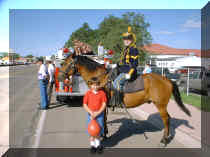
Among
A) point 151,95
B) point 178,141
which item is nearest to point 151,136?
point 178,141

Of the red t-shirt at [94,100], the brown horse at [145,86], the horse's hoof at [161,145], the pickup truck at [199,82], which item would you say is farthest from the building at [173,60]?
the red t-shirt at [94,100]

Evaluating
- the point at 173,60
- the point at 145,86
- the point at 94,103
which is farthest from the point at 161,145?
the point at 173,60

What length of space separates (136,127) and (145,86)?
2.00 m

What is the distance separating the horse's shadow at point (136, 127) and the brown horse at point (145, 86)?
89 centimetres

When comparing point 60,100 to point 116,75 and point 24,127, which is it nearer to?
point 24,127

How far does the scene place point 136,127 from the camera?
292 inches

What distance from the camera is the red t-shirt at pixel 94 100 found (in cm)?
512

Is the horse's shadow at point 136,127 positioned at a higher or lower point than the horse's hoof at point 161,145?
higher

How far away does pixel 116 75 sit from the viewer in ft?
19.6

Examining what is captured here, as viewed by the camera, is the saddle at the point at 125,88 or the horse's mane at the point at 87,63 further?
the horse's mane at the point at 87,63

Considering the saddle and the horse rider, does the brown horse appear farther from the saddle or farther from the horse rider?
the horse rider

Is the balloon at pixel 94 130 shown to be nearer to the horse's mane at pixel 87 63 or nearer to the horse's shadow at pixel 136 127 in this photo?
the horse's shadow at pixel 136 127

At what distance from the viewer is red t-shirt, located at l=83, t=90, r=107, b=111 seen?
201 inches

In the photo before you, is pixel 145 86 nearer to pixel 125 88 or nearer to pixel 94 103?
pixel 125 88
